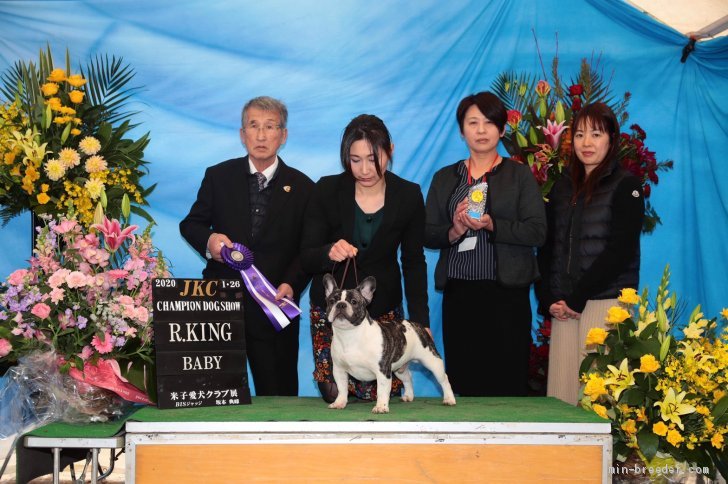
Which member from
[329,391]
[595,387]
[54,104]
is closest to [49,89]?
[54,104]

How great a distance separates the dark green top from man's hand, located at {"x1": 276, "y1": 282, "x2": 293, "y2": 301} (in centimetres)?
56

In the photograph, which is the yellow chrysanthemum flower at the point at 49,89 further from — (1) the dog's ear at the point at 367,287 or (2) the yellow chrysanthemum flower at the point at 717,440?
(2) the yellow chrysanthemum flower at the point at 717,440

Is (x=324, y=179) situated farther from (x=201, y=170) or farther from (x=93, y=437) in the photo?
(x=201, y=170)

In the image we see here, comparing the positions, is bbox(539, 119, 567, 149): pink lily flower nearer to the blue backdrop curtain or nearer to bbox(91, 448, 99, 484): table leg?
the blue backdrop curtain

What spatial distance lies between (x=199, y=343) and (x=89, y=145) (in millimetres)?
1805

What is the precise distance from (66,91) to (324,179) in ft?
6.09

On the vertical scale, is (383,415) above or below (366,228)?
below

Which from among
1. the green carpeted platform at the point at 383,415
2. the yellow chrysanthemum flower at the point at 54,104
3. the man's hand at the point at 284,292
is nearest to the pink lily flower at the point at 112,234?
the green carpeted platform at the point at 383,415

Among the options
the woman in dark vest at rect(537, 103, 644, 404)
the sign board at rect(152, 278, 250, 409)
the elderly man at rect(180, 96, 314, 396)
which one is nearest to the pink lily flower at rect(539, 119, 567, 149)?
the woman in dark vest at rect(537, 103, 644, 404)

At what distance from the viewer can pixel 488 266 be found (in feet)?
11.8

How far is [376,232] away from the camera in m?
3.22

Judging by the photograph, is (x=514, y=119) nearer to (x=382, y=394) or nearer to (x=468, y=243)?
(x=468, y=243)

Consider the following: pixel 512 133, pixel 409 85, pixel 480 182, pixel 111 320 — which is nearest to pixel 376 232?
pixel 480 182

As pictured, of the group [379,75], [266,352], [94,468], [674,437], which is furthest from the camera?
[379,75]
